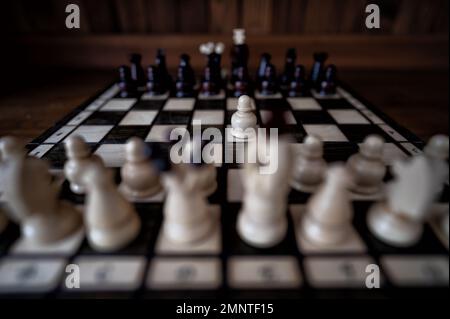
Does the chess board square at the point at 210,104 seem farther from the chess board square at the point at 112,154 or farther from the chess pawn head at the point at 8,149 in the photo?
the chess pawn head at the point at 8,149

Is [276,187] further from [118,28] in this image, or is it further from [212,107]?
[118,28]

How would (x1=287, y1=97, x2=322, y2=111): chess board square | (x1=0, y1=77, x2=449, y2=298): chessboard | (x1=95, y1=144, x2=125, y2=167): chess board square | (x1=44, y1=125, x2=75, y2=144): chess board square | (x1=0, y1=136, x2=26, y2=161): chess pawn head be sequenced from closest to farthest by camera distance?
(x1=0, y1=77, x2=449, y2=298): chessboard → (x1=0, y1=136, x2=26, y2=161): chess pawn head → (x1=95, y1=144, x2=125, y2=167): chess board square → (x1=44, y1=125, x2=75, y2=144): chess board square → (x1=287, y1=97, x2=322, y2=111): chess board square

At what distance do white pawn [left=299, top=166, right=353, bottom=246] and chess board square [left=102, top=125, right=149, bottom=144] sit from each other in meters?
0.78

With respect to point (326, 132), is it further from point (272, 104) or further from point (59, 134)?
point (59, 134)

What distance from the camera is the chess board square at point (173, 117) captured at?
130cm


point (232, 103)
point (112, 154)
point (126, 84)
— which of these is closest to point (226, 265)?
point (112, 154)

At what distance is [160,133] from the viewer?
47.1 inches

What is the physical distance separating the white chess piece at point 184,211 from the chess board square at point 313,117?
81 cm

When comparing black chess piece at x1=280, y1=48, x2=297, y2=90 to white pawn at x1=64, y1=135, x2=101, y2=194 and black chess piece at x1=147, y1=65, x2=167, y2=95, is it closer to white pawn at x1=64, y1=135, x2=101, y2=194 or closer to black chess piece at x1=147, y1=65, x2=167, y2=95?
black chess piece at x1=147, y1=65, x2=167, y2=95

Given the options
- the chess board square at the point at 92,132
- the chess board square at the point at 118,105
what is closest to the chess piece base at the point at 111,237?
the chess board square at the point at 92,132

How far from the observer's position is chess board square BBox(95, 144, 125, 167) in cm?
98

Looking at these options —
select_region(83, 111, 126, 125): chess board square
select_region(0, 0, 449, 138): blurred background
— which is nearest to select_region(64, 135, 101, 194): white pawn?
select_region(83, 111, 126, 125): chess board square

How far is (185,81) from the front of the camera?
158 centimetres

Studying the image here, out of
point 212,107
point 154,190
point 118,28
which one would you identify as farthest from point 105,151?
point 118,28
